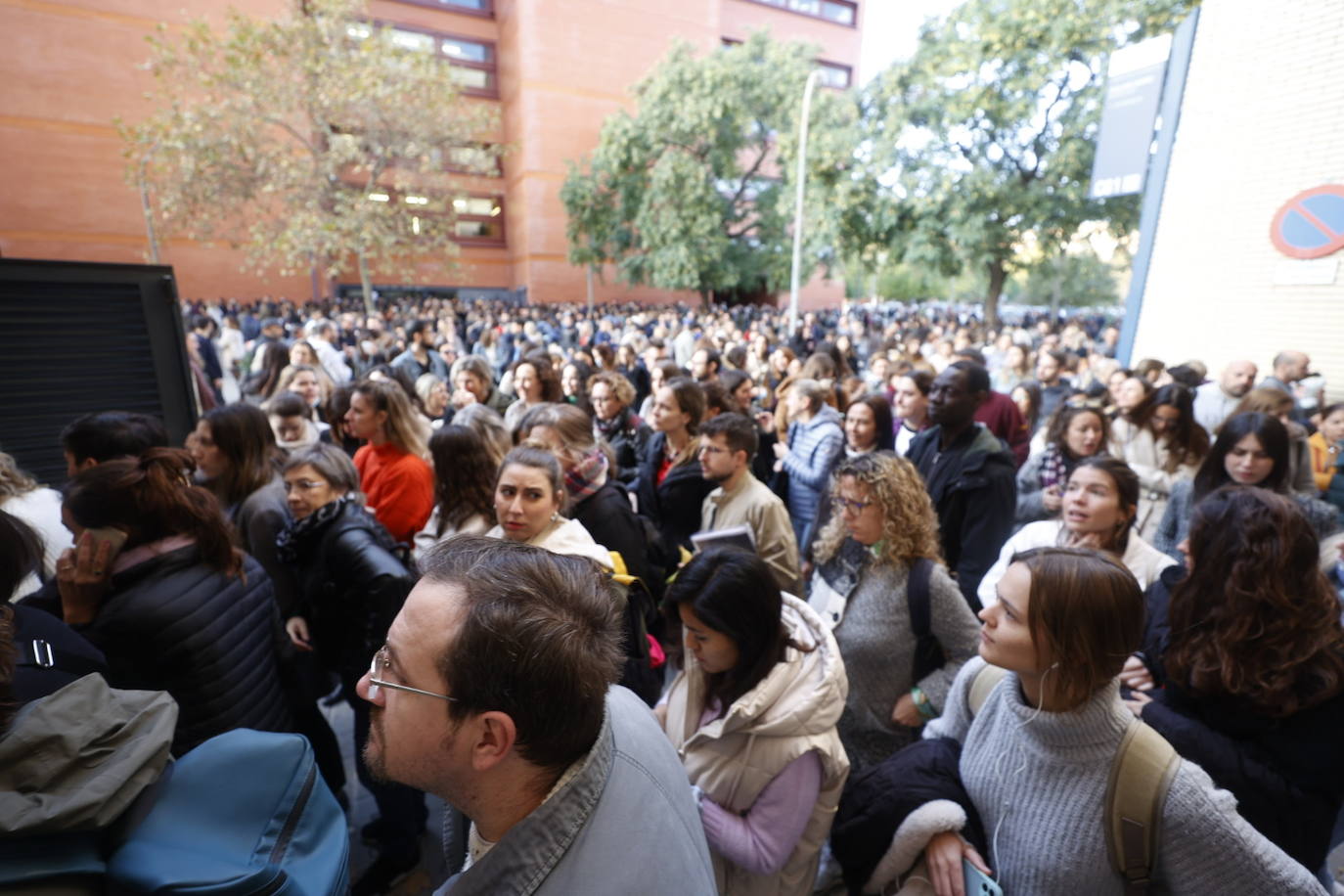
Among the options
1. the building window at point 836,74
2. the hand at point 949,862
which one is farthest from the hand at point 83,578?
the building window at point 836,74

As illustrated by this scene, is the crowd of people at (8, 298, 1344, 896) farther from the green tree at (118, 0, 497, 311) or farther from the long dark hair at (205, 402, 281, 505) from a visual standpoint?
the green tree at (118, 0, 497, 311)

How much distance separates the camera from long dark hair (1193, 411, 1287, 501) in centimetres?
315

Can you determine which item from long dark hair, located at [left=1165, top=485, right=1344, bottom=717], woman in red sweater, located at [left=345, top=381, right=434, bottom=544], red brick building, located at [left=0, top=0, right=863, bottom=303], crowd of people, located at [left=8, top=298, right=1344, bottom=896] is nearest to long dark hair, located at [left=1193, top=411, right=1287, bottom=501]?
crowd of people, located at [left=8, top=298, right=1344, bottom=896]

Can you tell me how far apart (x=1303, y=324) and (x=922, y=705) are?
8.81 metres

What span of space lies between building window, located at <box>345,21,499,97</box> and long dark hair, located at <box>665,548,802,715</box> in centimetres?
3327

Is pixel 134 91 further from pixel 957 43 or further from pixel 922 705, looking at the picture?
pixel 922 705

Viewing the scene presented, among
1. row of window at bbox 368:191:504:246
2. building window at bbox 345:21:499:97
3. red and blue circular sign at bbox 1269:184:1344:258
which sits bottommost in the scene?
red and blue circular sign at bbox 1269:184:1344:258

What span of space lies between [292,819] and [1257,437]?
4.20m

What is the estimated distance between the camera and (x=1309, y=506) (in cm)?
315

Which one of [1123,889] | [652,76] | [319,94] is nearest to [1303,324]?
[1123,889]

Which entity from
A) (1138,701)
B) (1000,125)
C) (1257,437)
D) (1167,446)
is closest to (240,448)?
(1138,701)

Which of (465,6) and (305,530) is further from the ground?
(465,6)

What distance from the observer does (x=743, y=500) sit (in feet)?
10.9

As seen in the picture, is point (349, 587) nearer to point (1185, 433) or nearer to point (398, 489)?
point (398, 489)
